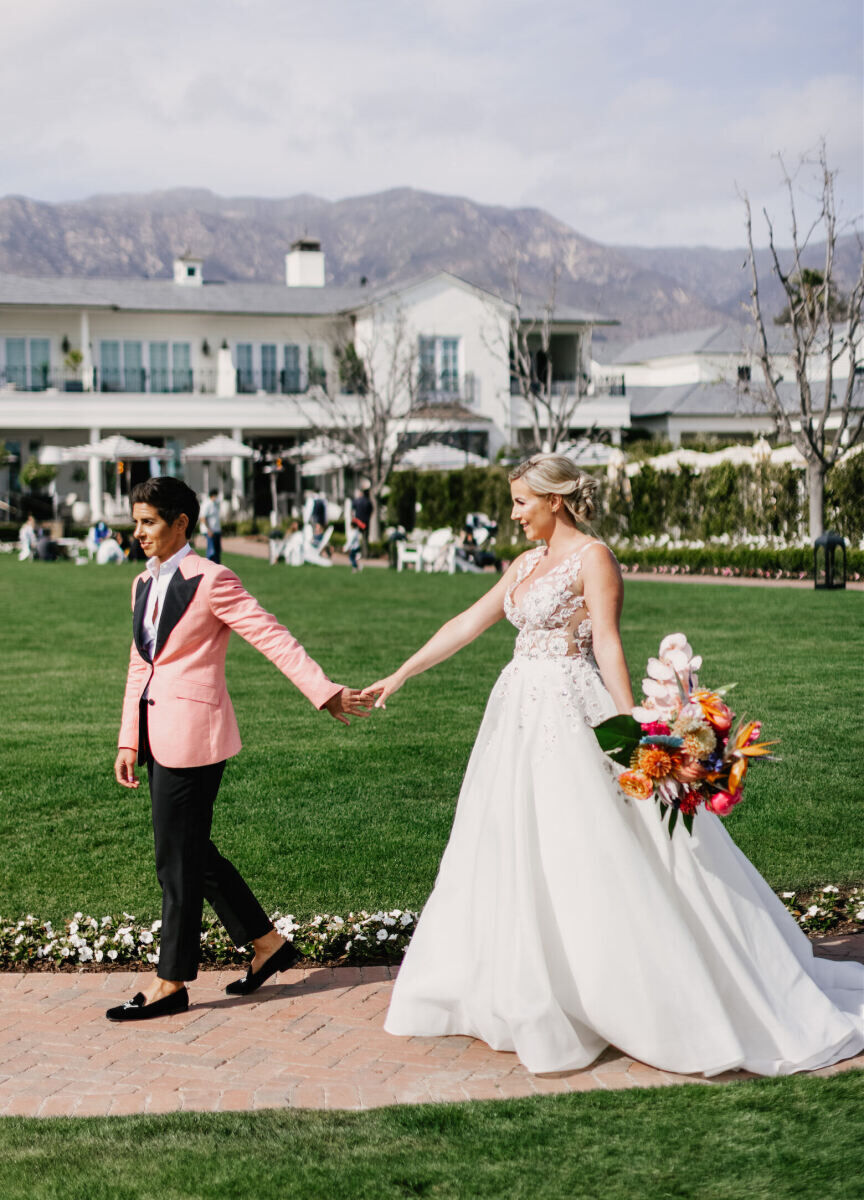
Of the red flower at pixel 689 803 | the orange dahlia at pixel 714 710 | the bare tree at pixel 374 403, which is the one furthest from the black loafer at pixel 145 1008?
the bare tree at pixel 374 403

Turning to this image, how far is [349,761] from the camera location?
31.2ft

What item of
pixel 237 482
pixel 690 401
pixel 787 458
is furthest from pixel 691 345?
pixel 787 458

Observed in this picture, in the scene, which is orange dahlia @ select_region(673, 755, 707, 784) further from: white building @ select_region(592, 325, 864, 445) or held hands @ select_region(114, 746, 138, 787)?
white building @ select_region(592, 325, 864, 445)

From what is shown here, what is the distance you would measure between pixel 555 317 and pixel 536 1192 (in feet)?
163

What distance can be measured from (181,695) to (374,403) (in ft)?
112

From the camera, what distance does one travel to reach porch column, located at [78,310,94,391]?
49500 millimetres

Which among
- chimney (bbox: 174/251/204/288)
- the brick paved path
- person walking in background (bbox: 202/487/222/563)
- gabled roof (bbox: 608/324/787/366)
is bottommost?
the brick paved path

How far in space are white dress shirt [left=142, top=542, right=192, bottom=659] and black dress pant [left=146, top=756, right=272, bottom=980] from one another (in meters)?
0.44

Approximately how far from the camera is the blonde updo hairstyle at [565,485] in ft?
15.6

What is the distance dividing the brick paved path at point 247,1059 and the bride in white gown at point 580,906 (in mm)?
99

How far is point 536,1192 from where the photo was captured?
3555mm

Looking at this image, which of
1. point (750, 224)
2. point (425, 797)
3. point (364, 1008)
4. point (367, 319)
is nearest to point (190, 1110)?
point (364, 1008)

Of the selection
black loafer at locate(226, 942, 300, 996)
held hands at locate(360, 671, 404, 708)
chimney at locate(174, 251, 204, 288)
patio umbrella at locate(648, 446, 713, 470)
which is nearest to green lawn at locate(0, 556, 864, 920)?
black loafer at locate(226, 942, 300, 996)

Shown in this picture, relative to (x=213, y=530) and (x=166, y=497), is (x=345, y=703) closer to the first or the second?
(x=166, y=497)
